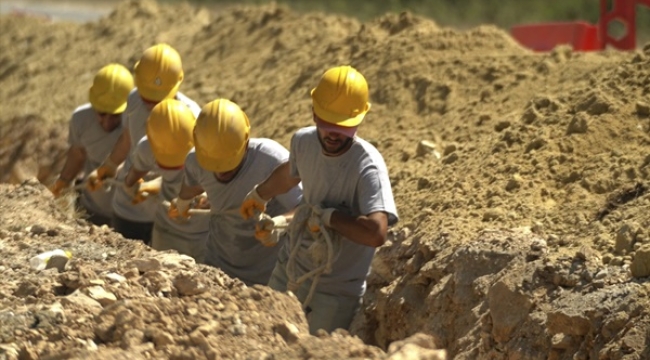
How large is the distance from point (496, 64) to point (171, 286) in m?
5.13

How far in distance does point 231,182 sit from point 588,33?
647 centimetres

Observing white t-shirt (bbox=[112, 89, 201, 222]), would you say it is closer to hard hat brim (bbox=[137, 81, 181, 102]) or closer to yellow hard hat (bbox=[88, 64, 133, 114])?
hard hat brim (bbox=[137, 81, 181, 102])

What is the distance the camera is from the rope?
7332mm

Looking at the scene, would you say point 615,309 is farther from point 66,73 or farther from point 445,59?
point 66,73

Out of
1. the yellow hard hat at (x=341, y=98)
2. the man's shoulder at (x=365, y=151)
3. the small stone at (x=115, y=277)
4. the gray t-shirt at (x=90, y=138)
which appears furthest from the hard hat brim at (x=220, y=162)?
the gray t-shirt at (x=90, y=138)

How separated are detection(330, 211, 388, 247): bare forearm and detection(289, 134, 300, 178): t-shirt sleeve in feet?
1.49

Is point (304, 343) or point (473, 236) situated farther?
point (473, 236)

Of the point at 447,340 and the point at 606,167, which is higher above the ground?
the point at 606,167

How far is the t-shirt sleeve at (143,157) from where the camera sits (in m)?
8.98

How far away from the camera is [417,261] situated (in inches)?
316

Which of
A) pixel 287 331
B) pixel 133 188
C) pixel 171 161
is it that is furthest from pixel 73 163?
pixel 287 331

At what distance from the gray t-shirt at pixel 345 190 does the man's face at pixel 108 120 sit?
2939mm

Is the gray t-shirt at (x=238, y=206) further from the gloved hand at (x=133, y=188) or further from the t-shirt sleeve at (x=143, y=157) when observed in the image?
the gloved hand at (x=133, y=188)

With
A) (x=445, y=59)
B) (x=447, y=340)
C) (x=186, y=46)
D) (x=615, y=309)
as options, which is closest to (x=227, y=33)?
(x=186, y=46)
